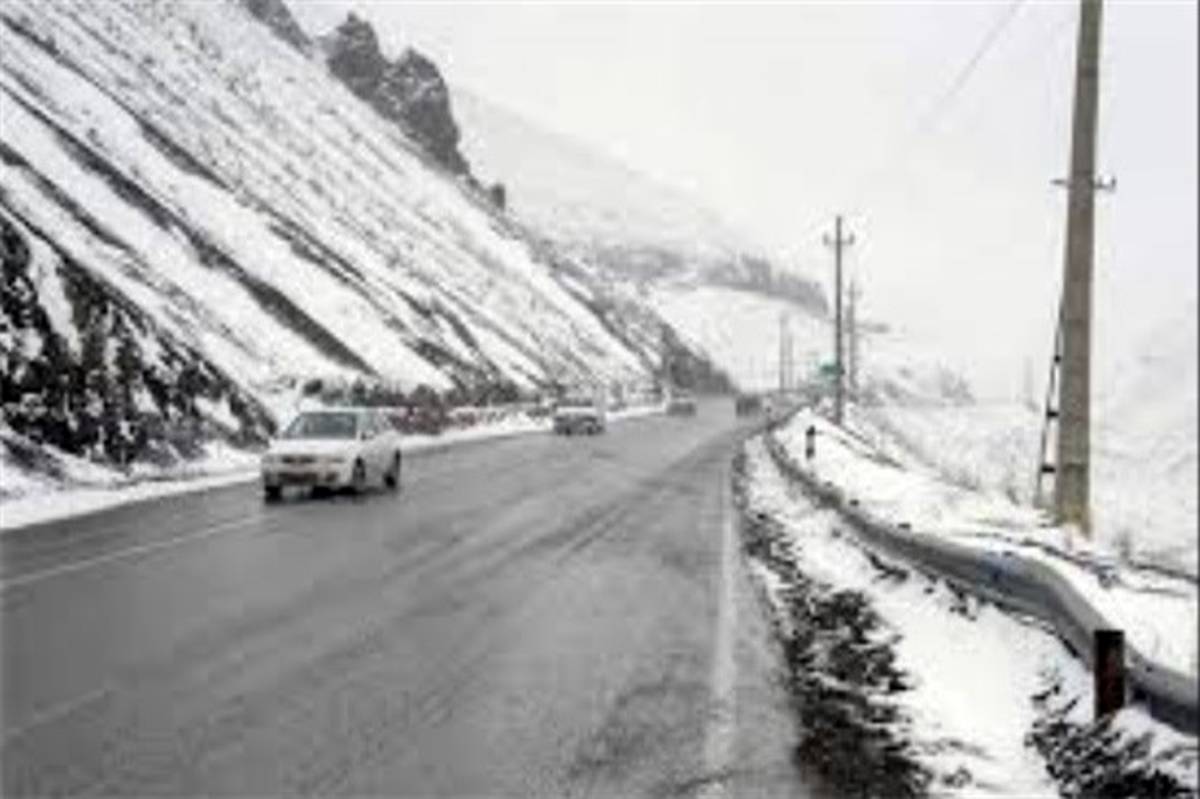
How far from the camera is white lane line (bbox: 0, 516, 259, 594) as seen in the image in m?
17.2

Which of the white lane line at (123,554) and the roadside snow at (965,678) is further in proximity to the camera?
the white lane line at (123,554)

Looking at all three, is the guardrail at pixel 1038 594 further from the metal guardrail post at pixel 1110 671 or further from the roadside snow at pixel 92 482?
the roadside snow at pixel 92 482

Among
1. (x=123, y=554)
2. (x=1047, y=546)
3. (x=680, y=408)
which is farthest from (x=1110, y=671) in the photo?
(x=680, y=408)

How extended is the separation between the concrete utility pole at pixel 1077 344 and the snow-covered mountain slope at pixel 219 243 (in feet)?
61.9

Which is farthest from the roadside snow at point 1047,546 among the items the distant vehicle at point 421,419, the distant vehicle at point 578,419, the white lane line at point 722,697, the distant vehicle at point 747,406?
the distant vehicle at point 747,406

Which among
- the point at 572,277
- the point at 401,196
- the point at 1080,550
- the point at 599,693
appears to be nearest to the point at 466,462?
the point at 1080,550

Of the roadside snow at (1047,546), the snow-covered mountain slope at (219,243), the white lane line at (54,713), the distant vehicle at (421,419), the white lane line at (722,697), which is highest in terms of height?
the snow-covered mountain slope at (219,243)

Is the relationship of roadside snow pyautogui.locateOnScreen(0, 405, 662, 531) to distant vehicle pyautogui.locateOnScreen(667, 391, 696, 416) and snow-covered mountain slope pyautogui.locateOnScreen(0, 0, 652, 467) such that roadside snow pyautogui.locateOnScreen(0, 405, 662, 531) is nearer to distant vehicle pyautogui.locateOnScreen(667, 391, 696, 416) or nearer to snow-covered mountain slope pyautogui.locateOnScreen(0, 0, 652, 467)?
snow-covered mountain slope pyautogui.locateOnScreen(0, 0, 652, 467)

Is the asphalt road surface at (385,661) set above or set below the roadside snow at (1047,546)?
below

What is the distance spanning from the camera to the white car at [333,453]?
30297 millimetres

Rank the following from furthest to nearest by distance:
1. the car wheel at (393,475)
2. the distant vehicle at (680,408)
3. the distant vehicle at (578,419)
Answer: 1. the distant vehicle at (680,408)
2. the distant vehicle at (578,419)
3. the car wheel at (393,475)

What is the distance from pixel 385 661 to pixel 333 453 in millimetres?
18400

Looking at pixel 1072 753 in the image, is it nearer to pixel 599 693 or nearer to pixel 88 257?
pixel 599 693

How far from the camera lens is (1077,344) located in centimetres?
2109
